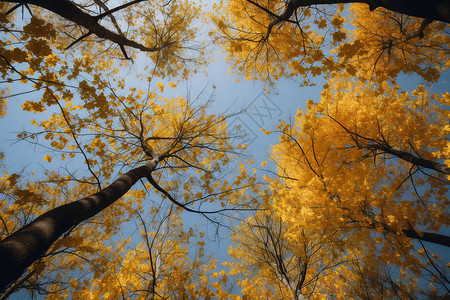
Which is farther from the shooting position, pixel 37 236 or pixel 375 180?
pixel 375 180

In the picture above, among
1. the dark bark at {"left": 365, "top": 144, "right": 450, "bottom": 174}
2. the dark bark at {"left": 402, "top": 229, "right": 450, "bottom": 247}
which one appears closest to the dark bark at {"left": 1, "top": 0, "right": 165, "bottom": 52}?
the dark bark at {"left": 365, "top": 144, "right": 450, "bottom": 174}

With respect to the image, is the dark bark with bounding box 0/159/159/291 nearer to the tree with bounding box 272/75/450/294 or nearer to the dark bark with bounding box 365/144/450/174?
the tree with bounding box 272/75/450/294

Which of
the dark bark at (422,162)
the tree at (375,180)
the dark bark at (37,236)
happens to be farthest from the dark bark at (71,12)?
the dark bark at (422,162)

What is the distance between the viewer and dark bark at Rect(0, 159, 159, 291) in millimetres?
947

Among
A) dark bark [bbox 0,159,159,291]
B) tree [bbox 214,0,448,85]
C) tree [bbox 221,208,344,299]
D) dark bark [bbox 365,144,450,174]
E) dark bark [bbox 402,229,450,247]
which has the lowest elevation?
dark bark [bbox 0,159,159,291]

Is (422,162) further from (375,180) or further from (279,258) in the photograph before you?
(279,258)

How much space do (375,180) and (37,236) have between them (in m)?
4.96

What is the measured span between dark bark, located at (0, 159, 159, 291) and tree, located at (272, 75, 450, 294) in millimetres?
2924

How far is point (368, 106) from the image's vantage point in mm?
4371

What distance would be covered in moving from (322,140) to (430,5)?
3000 millimetres

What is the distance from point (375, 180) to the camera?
3604 millimetres

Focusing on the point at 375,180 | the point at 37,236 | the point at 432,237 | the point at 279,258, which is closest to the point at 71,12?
the point at 37,236

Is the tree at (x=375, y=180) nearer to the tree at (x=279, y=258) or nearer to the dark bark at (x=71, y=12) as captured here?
the tree at (x=279, y=258)

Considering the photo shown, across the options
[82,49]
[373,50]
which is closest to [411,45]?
[373,50]
